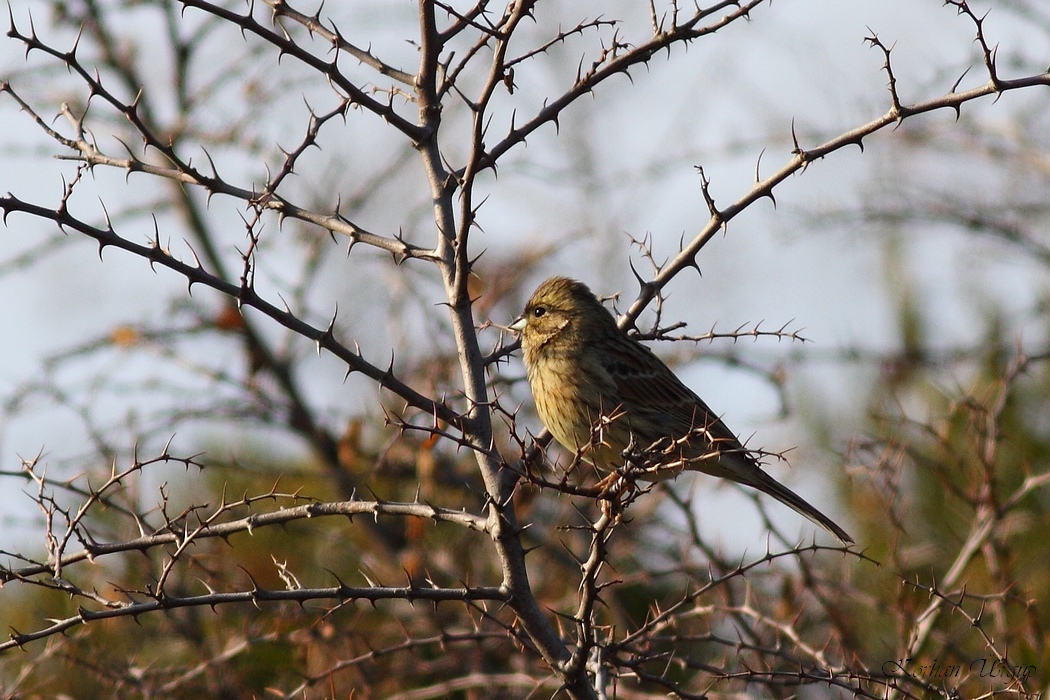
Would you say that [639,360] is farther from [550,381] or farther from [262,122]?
[262,122]

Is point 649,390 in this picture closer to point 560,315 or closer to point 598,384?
point 598,384

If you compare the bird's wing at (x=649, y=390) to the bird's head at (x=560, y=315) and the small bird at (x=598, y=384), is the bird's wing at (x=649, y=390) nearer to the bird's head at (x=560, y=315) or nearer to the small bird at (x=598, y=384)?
the small bird at (x=598, y=384)

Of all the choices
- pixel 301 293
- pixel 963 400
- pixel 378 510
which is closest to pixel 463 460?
pixel 301 293

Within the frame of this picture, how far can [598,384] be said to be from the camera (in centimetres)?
611

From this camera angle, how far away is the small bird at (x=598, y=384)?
19.0 feet

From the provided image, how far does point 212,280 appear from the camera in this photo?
10.4 feet

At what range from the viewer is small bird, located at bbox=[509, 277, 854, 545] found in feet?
19.0

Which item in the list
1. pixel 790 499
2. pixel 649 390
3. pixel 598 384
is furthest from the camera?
pixel 649 390

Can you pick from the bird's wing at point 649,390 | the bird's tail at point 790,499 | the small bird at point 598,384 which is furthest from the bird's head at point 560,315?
the bird's tail at point 790,499

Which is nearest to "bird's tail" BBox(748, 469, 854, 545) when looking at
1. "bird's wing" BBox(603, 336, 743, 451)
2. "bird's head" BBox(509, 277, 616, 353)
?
"bird's wing" BBox(603, 336, 743, 451)

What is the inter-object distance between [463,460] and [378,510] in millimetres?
3441

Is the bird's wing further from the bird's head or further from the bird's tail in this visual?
the bird's tail

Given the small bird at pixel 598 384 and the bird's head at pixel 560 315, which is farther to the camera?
the bird's head at pixel 560 315

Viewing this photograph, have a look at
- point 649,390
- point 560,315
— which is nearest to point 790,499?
point 649,390
